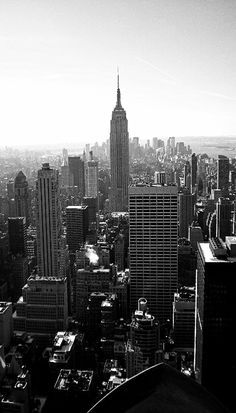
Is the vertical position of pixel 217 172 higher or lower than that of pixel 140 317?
higher

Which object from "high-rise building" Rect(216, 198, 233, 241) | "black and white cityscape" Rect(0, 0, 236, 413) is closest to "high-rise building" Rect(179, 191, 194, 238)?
"black and white cityscape" Rect(0, 0, 236, 413)

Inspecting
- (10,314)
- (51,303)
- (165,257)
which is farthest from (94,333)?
(165,257)

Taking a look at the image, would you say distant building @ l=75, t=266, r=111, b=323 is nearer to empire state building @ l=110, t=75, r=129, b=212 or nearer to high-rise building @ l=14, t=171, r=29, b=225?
high-rise building @ l=14, t=171, r=29, b=225

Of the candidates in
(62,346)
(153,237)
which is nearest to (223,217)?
(153,237)

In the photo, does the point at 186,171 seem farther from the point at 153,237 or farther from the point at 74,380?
the point at 74,380

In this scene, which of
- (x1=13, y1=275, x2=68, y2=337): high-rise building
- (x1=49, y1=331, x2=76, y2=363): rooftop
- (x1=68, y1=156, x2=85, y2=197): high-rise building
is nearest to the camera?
(x1=49, y1=331, x2=76, y2=363): rooftop

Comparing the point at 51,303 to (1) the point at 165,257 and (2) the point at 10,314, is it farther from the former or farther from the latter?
(1) the point at 165,257

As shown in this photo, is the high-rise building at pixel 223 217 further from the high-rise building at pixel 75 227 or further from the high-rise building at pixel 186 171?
the high-rise building at pixel 186 171
